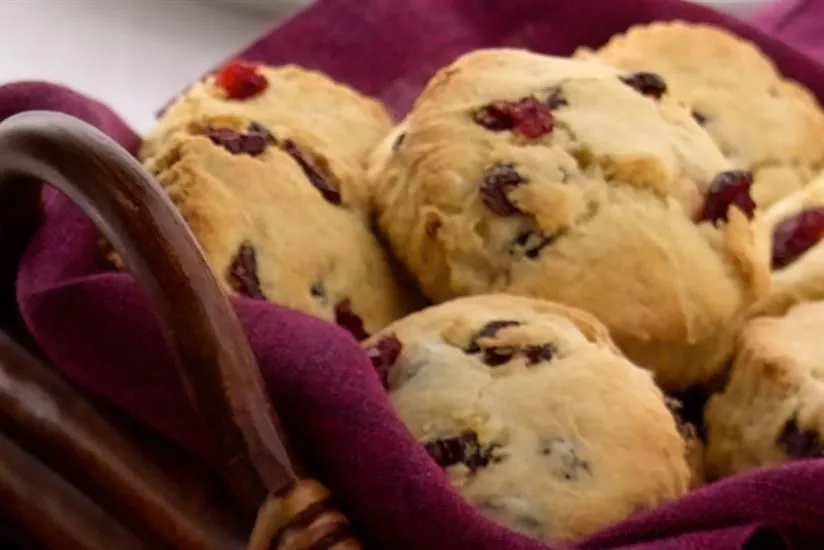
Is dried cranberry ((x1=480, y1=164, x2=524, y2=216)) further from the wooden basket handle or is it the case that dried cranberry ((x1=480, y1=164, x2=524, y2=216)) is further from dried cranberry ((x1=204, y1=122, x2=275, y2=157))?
the wooden basket handle

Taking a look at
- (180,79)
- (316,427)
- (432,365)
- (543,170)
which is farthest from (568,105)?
(180,79)

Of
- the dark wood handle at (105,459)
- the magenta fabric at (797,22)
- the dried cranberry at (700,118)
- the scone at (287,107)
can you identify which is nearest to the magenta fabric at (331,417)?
the dark wood handle at (105,459)

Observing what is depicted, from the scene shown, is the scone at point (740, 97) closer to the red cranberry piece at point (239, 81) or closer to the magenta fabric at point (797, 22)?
the magenta fabric at point (797, 22)

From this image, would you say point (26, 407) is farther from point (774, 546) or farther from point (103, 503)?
point (774, 546)

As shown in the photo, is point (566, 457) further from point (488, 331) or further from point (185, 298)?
point (185, 298)

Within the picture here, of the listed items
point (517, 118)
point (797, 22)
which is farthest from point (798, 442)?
point (797, 22)
